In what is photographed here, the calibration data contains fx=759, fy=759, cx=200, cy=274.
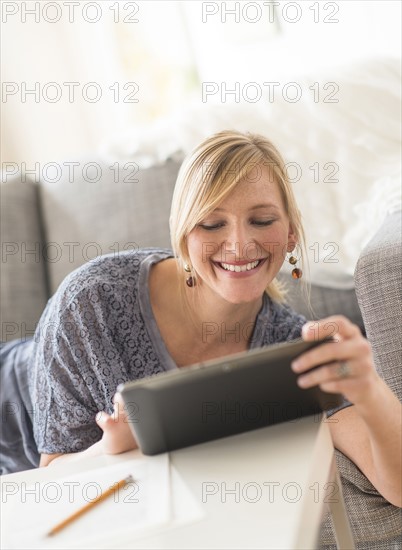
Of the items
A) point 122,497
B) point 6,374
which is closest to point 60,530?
point 122,497

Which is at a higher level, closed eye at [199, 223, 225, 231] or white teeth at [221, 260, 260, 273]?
closed eye at [199, 223, 225, 231]

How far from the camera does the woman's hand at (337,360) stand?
0.83m

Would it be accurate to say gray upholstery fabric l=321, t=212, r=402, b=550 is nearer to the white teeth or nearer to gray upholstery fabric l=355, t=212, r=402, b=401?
gray upholstery fabric l=355, t=212, r=402, b=401

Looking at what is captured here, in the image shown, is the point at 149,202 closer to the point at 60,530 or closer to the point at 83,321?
the point at 83,321

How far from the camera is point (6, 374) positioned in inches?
64.1

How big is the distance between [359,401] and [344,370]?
76mm

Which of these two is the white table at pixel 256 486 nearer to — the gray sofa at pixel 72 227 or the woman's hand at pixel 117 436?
the woman's hand at pixel 117 436

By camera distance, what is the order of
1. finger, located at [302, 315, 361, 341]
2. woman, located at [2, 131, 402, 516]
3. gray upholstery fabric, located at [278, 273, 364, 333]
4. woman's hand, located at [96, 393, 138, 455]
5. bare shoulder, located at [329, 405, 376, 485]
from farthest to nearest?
gray upholstery fabric, located at [278, 273, 364, 333] → woman, located at [2, 131, 402, 516] → bare shoulder, located at [329, 405, 376, 485] → woman's hand, located at [96, 393, 138, 455] → finger, located at [302, 315, 361, 341]

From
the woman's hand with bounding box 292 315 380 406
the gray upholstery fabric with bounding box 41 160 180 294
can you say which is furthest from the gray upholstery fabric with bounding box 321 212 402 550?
the gray upholstery fabric with bounding box 41 160 180 294

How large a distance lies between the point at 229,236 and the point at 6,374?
2.19ft

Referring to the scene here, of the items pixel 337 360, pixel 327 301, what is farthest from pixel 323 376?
pixel 327 301

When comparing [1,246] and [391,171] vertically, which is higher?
[391,171]

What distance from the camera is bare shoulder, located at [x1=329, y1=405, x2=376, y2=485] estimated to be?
1.11 metres

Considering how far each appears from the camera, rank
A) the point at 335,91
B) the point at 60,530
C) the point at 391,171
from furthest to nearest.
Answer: the point at 335,91 < the point at 391,171 < the point at 60,530
